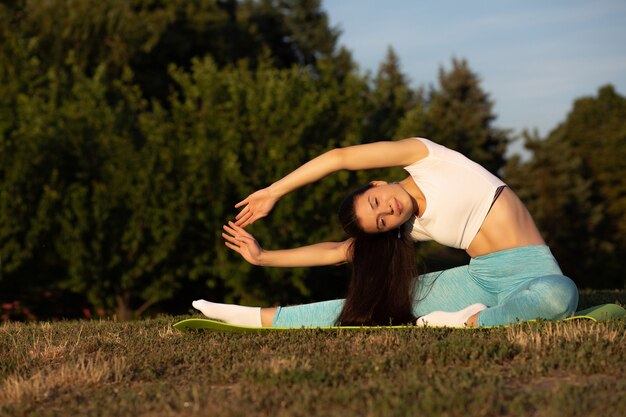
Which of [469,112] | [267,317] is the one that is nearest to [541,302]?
[267,317]

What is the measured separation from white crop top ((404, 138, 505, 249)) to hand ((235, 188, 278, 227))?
3.36 ft

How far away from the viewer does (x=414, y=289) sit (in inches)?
254

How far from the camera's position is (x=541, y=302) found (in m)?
5.59

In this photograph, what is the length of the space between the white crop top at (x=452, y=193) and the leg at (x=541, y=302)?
1.97 feet

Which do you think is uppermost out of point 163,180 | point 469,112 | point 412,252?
point 469,112

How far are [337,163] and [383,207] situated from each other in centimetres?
52

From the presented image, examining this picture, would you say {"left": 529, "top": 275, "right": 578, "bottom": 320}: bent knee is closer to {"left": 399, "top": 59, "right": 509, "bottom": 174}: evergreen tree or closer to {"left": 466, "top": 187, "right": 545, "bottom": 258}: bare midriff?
{"left": 466, "top": 187, "right": 545, "bottom": 258}: bare midriff

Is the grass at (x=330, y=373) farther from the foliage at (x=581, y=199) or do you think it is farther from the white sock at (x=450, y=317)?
the foliage at (x=581, y=199)

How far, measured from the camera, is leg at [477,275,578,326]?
220 inches

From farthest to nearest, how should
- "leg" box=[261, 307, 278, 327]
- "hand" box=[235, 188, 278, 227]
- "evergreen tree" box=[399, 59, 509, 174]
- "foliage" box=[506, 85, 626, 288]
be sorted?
"evergreen tree" box=[399, 59, 509, 174]
"foliage" box=[506, 85, 626, 288]
"leg" box=[261, 307, 278, 327]
"hand" box=[235, 188, 278, 227]

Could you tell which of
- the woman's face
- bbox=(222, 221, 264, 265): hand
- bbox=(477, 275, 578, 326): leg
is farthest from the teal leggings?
the woman's face

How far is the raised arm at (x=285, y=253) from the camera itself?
6.33m

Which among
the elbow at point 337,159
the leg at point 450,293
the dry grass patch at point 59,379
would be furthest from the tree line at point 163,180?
the dry grass patch at point 59,379

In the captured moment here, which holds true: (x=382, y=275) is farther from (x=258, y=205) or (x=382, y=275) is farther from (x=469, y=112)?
(x=469, y=112)
